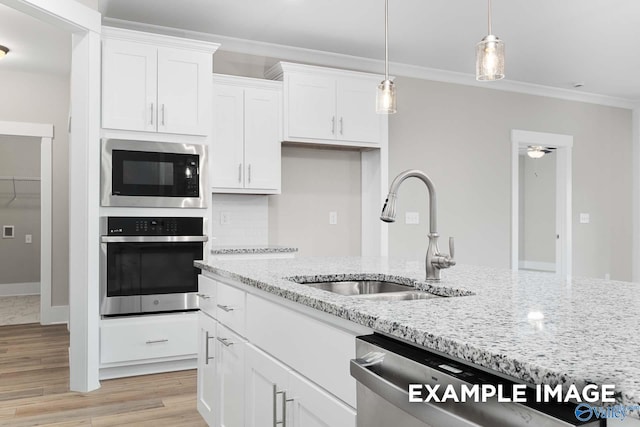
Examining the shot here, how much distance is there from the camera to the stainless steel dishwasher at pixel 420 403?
0.76 m

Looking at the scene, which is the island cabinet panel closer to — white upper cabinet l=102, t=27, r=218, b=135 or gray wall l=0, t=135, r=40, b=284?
white upper cabinet l=102, t=27, r=218, b=135

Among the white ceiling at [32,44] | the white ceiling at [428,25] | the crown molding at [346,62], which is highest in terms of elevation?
the white ceiling at [32,44]

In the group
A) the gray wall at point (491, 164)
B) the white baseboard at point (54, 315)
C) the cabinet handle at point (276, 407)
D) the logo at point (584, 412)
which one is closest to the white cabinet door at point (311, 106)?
the gray wall at point (491, 164)

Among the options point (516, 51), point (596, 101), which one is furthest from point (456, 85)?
point (596, 101)

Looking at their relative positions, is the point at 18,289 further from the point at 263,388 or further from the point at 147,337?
the point at 263,388

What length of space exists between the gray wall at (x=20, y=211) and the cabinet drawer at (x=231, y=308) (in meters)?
6.49

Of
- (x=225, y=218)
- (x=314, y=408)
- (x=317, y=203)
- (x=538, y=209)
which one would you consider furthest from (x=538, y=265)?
(x=314, y=408)

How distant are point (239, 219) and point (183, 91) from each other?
122 centimetres

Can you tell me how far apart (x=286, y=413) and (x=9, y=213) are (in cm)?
750

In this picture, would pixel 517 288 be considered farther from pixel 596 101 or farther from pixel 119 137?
pixel 596 101

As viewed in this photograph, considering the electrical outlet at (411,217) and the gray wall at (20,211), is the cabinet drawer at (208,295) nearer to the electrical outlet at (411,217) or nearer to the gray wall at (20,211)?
the electrical outlet at (411,217)

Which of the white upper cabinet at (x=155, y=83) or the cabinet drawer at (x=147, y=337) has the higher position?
the white upper cabinet at (x=155, y=83)

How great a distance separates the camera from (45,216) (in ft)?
18.6

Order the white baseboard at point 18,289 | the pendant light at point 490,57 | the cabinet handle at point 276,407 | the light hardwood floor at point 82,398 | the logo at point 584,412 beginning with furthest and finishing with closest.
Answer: the white baseboard at point 18,289 → the light hardwood floor at point 82,398 → the pendant light at point 490,57 → the cabinet handle at point 276,407 → the logo at point 584,412
